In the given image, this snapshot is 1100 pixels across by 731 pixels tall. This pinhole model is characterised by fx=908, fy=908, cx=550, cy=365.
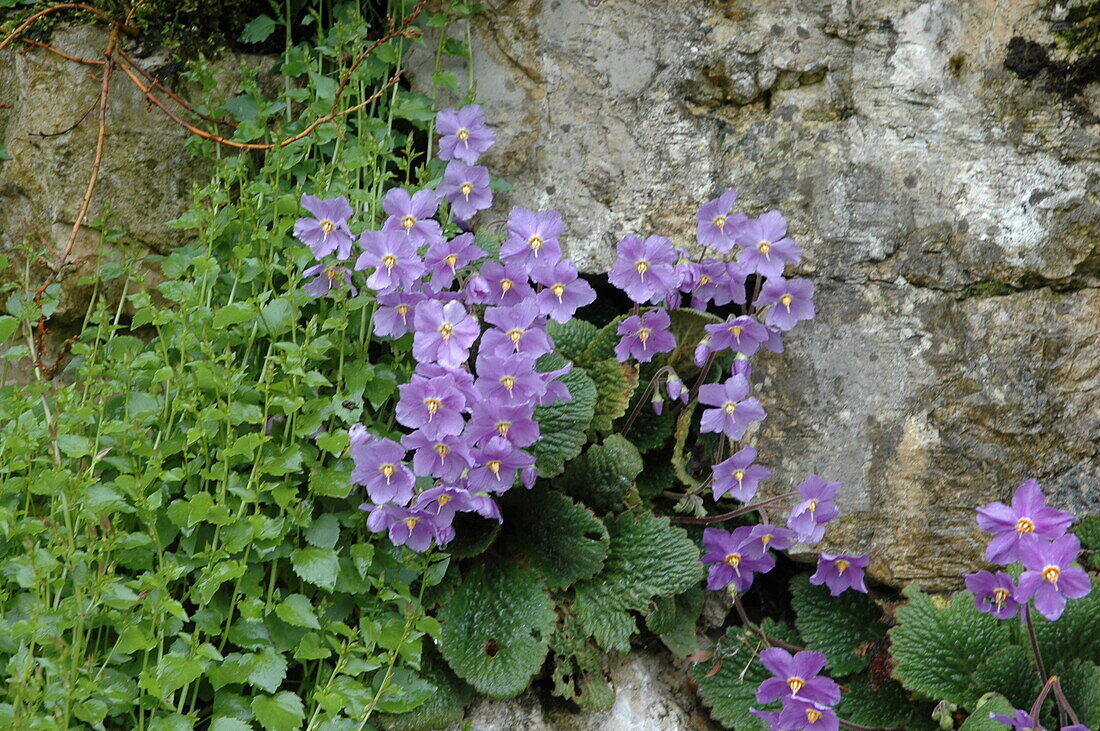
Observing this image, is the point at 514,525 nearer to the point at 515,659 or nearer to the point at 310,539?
the point at 515,659

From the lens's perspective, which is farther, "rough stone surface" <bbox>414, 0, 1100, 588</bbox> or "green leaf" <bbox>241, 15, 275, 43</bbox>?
"green leaf" <bbox>241, 15, 275, 43</bbox>

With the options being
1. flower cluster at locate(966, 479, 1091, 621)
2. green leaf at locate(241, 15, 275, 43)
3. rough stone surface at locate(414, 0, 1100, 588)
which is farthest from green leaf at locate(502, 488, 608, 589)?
green leaf at locate(241, 15, 275, 43)

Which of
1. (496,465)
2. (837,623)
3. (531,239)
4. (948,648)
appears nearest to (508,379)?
(496,465)

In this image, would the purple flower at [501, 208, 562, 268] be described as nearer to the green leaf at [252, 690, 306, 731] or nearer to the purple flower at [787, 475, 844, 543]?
→ the purple flower at [787, 475, 844, 543]

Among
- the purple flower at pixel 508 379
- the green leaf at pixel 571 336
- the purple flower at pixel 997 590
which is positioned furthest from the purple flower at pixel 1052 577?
the green leaf at pixel 571 336

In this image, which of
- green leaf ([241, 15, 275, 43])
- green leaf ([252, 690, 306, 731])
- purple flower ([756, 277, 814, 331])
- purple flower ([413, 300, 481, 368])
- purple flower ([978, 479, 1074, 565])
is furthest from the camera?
green leaf ([241, 15, 275, 43])

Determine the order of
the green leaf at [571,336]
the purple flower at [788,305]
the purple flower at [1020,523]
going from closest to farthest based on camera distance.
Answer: the purple flower at [1020,523], the purple flower at [788,305], the green leaf at [571,336]

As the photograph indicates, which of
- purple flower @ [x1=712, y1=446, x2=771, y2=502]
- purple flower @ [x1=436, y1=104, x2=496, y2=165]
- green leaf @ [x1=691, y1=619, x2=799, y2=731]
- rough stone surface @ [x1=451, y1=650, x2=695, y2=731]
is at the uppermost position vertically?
purple flower @ [x1=436, y1=104, x2=496, y2=165]

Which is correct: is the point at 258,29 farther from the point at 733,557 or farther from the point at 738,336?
the point at 733,557

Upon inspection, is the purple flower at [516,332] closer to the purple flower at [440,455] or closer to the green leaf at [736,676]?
the purple flower at [440,455]
